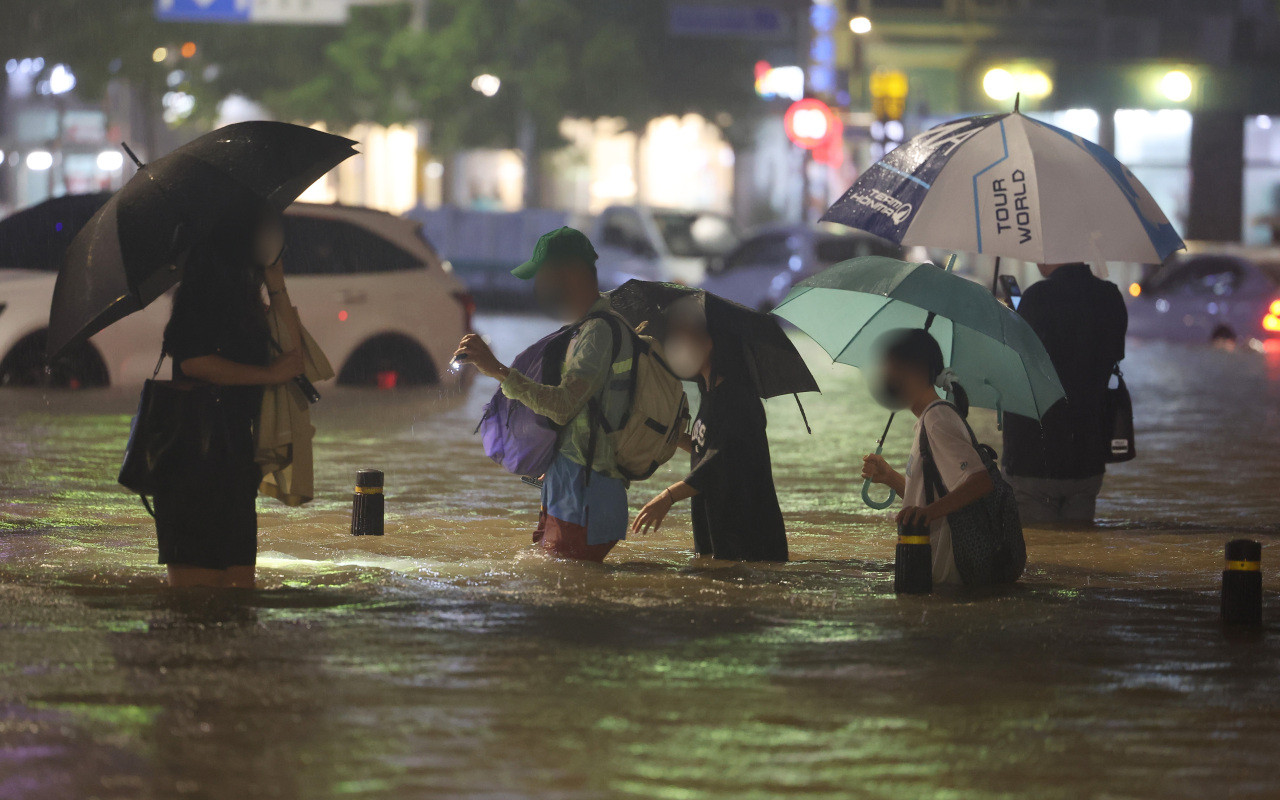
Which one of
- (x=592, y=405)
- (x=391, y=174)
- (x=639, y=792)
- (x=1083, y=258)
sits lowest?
(x=639, y=792)

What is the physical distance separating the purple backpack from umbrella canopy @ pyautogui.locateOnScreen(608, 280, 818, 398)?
0.33 metres

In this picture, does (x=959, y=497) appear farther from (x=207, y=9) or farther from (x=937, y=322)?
(x=207, y=9)

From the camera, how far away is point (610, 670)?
217 inches

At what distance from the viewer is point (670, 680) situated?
539cm

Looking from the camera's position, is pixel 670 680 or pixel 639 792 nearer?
pixel 639 792

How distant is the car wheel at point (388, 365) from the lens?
1547cm

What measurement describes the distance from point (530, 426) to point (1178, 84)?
32.2 metres

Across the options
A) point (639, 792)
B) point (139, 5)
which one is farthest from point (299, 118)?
point (639, 792)

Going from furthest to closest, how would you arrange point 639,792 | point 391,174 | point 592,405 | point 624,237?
point 391,174
point 624,237
point 592,405
point 639,792

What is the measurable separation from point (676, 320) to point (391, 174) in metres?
57.2

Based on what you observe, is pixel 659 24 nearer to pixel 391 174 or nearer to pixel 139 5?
pixel 139 5

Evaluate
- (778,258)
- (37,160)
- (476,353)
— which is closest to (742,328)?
(476,353)

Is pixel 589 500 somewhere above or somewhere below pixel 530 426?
below

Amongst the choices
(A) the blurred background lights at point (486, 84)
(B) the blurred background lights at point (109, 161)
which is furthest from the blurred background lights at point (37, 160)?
(A) the blurred background lights at point (486, 84)
